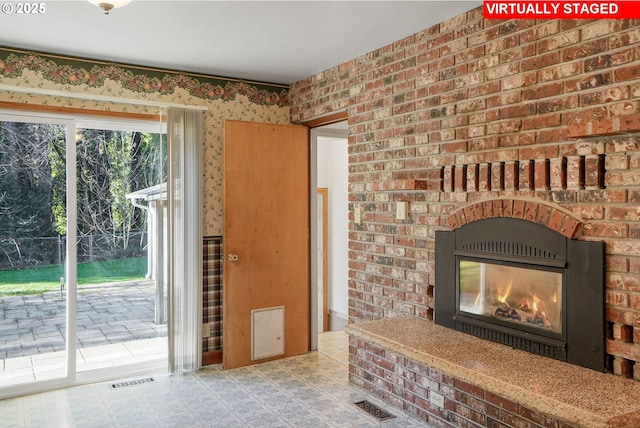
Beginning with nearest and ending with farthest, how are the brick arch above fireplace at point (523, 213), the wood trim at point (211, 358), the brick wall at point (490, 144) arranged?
1. the brick wall at point (490, 144)
2. the brick arch above fireplace at point (523, 213)
3. the wood trim at point (211, 358)

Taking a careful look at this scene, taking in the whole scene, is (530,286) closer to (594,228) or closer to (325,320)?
(594,228)

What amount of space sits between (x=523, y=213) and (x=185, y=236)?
270 cm

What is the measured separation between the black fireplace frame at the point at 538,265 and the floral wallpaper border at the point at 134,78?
238 cm

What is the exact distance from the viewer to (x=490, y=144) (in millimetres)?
2721

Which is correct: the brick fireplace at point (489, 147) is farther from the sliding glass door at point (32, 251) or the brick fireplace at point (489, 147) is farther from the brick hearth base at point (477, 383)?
the sliding glass door at point (32, 251)

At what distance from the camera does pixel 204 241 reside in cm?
426

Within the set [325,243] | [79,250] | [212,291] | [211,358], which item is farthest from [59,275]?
[325,243]

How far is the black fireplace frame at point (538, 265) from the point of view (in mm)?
2193

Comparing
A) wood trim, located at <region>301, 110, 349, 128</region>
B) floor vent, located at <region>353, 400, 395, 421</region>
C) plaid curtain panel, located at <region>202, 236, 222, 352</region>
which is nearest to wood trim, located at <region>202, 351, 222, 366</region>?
plaid curtain panel, located at <region>202, 236, 222, 352</region>

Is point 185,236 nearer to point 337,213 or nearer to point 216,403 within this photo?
point 216,403

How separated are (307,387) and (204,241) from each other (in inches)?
59.5

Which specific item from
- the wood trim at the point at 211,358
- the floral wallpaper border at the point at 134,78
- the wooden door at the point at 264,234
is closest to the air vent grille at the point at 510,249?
the wooden door at the point at 264,234

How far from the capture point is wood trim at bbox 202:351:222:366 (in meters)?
4.25

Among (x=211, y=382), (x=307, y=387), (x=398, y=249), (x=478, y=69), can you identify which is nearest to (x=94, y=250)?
(x=211, y=382)
